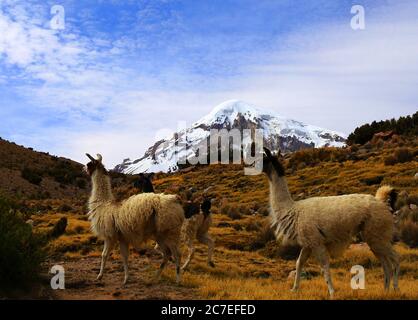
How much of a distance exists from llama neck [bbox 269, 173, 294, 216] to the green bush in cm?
460

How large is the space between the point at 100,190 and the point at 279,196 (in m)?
3.98

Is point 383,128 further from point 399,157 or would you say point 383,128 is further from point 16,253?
point 16,253

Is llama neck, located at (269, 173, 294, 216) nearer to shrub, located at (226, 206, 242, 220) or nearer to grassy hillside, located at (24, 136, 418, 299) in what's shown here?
grassy hillside, located at (24, 136, 418, 299)

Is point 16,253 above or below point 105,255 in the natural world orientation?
above

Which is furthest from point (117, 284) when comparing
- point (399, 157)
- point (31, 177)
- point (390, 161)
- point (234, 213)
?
point (31, 177)

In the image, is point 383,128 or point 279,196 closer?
point 279,196

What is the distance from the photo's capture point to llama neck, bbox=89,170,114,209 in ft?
37.1

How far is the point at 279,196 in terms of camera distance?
1008 centimetres

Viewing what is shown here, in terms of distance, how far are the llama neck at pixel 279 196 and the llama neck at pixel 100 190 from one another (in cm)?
357

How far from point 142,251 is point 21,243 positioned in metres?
5.44

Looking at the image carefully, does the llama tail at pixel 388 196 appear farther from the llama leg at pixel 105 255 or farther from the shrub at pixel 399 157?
the shrub at pixel 399 157

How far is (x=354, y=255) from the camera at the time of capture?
15.1 m

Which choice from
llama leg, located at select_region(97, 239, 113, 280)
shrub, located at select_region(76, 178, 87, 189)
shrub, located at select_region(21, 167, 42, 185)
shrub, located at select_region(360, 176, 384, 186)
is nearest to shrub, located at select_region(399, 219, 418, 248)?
llama leg, located at select_region(97, 239, 113, 280)
